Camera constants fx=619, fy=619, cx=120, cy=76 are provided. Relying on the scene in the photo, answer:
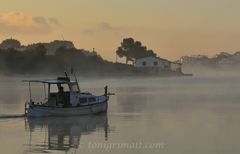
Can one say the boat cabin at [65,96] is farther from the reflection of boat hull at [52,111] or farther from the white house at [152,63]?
the white house at [152,63]

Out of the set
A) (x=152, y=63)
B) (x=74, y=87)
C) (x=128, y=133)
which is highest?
(x=152, y=63)

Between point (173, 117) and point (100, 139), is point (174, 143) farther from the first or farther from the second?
point (173, 117)

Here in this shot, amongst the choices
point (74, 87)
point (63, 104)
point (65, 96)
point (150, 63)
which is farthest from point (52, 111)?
point (150, 63)

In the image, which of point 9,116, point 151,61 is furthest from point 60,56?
point 9,116

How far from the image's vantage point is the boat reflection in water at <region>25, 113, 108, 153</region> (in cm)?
2562

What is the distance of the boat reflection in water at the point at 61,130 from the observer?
25.6 metres

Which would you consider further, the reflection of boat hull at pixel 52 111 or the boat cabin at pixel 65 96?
the boat cabin at pixel 65 96

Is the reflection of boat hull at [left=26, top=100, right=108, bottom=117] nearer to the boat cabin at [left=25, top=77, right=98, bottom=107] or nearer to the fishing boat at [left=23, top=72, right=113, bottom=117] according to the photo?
the fishing boat at [left=23, top=72, right=113, bottom=117]

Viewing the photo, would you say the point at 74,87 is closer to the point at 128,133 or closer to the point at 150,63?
the point at 128,133

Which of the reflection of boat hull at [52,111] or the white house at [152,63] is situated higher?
the white house at [152,63]

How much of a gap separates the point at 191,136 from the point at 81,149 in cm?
598

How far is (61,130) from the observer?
31734mm

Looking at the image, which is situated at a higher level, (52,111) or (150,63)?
(150,63)

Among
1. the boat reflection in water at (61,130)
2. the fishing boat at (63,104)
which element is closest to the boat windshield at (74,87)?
the fishing boat at (63,104)
